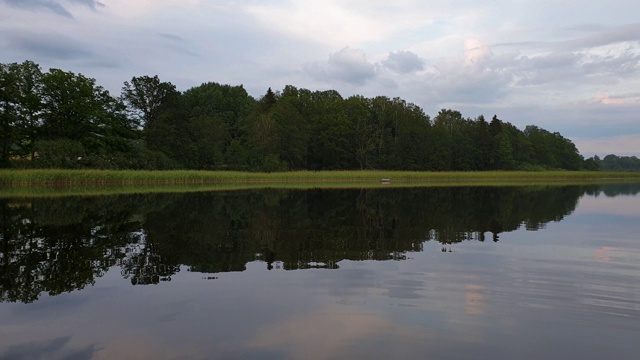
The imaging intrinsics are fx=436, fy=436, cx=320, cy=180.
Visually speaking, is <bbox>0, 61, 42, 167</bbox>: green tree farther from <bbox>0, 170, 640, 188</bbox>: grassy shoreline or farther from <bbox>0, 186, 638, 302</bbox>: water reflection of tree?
<bbox>0, 186, 638, 302</bbox>: water reflection of tree

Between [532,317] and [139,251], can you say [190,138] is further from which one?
[532,317]

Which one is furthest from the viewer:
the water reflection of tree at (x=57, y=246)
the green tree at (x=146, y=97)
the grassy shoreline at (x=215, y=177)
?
the green tree at (x=146, y=97)

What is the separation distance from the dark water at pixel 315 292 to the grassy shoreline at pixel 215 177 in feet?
109

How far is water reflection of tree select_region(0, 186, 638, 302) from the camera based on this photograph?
1076 centimetres

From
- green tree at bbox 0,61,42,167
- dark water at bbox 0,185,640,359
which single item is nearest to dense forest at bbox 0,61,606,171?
green tree at bbox 0,61,42,167

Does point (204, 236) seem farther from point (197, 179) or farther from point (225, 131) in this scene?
point (225, 131)

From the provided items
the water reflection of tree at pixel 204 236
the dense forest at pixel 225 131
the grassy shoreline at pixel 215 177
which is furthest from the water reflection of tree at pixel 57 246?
the dense forest at pixel 225 131

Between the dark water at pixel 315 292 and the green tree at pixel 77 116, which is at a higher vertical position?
the green tree at pixel 77 116

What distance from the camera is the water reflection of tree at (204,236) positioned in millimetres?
10759

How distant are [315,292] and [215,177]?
53.5 m

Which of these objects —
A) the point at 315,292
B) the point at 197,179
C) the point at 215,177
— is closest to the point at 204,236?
the point at 315,292

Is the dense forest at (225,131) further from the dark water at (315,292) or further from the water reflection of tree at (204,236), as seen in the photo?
the dark water at (315,292)

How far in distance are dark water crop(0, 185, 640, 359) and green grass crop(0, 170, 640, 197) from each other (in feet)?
98.5

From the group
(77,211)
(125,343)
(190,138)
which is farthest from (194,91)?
(125,343)
